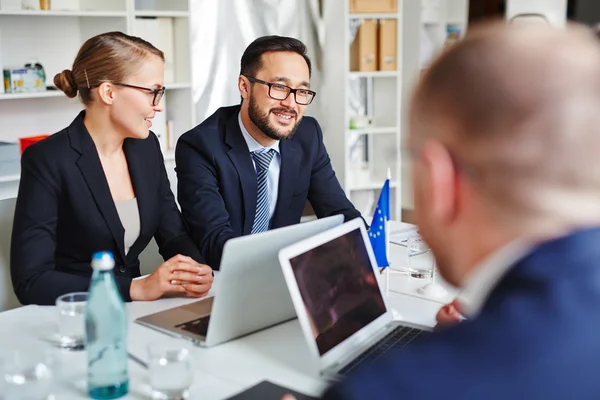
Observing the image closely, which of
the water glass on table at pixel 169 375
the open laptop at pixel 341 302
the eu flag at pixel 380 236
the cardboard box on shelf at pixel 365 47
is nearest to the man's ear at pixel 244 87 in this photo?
the eu flag at pixel 380 236

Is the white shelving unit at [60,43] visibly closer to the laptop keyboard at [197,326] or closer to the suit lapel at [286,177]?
the suit lapel at [286,177]

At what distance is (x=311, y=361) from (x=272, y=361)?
79mm

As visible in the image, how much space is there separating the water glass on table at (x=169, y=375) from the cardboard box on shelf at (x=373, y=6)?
3407 millimetres

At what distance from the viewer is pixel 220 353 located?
149cm

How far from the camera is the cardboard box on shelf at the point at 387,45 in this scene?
4430 millimetres

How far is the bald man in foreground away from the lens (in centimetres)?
66

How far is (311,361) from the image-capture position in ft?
4.82

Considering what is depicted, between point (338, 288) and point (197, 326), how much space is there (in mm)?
352

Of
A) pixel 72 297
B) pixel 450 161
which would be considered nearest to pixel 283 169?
pixel 72 297

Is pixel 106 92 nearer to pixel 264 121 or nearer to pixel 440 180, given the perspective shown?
pixel 264 121

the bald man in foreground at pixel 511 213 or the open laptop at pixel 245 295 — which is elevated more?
the bald man in foreground at pixel 511 213

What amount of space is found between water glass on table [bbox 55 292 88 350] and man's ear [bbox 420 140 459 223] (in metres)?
0.96

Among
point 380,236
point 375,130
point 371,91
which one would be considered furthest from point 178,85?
point 380,236

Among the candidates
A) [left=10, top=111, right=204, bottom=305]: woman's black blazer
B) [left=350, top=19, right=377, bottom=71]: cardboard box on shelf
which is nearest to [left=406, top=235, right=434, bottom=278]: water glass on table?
[left=10, top=111, right=204, bottom=305]: woman's black blazer
